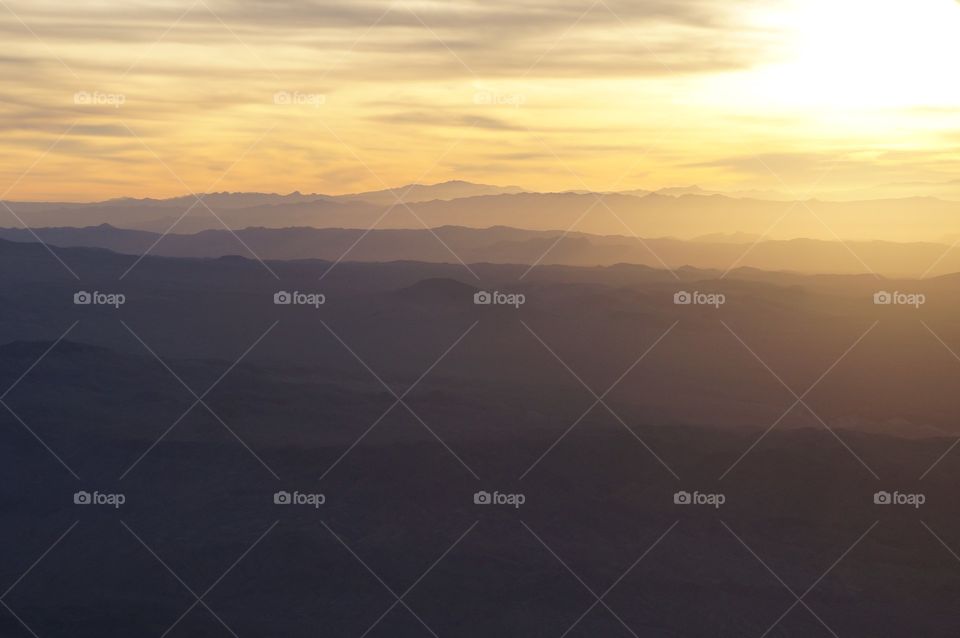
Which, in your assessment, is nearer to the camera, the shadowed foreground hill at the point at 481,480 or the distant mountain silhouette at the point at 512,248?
the shadowed foreground hill at the point at 481,480

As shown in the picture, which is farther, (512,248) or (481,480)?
(512,248)

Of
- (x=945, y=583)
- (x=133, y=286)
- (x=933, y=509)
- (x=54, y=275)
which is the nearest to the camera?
(x=945, y=583)

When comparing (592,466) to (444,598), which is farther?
(592,466)

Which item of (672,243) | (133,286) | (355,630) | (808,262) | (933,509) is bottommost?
(355,630)

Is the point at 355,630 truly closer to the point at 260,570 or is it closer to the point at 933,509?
the point at 260,570

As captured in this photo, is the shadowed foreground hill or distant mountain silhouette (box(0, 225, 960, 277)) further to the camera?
distant mountain silhouette (box(0, 225, 960, 277))

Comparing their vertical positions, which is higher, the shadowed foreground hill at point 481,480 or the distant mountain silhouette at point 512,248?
the distant mountain silhouette at point 512,248

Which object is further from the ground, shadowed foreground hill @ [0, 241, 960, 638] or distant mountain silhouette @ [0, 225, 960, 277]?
distant mountain silhouette @ [0, 225, 960, 277]

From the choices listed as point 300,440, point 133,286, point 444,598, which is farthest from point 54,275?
point 444,598

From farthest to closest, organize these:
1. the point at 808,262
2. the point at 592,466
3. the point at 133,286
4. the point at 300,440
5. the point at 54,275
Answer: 1. the point at 808,262
2. the point at 54,275
3. the point at 133,286
4. the point at 300,440
5. the point at 592,466

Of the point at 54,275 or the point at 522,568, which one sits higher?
the point at 54,275

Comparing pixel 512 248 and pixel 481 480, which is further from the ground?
pixel 512 248
